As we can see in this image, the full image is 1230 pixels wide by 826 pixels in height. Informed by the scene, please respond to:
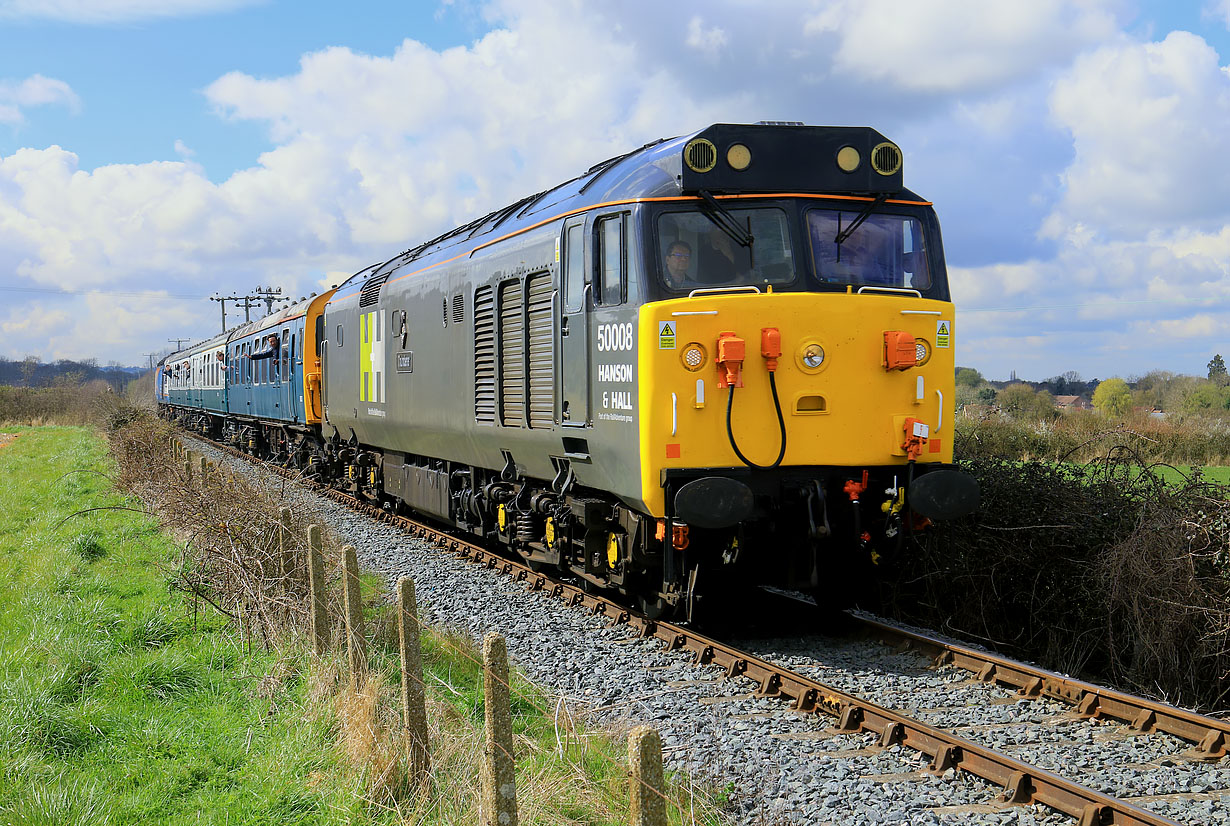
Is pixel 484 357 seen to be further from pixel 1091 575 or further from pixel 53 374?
pixel 53 374

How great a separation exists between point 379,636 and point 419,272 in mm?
5951

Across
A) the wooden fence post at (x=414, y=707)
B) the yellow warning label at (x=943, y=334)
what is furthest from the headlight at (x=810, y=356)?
the wooden fence post at (x=414, y=707)

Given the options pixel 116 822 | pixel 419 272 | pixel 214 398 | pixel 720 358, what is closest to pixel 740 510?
pixel 720 358

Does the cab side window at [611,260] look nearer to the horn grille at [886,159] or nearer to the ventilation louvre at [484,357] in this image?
the horn grille at [886,159]

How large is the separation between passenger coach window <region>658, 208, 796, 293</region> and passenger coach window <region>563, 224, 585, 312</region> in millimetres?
928

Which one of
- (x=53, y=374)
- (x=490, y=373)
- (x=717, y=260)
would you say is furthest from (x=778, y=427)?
(x=53, y=374)

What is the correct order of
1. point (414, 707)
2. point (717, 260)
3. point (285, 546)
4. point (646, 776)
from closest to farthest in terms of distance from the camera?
point (646, 776)
point (414, 707)
point (717, 260)
point (285, 546)

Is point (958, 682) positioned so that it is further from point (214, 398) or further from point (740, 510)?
point (214, 398)

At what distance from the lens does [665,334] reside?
6844mm

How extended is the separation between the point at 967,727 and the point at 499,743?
320cm

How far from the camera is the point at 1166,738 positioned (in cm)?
547

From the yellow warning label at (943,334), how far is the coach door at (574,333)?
264 cm

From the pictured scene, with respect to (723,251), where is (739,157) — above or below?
above

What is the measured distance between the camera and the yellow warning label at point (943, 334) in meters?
7.54
